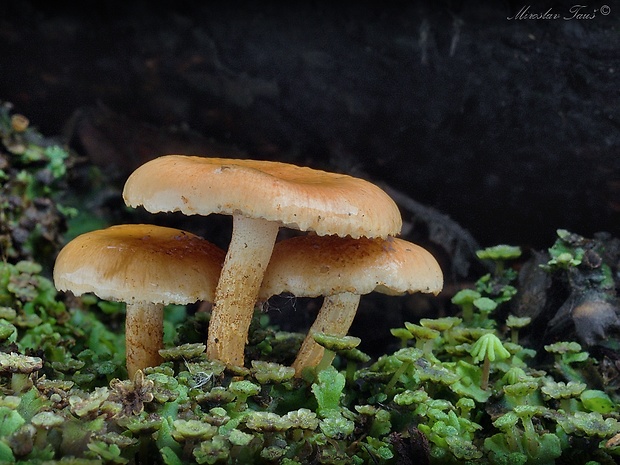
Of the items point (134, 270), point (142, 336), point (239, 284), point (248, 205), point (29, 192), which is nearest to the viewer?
point (248, 205)

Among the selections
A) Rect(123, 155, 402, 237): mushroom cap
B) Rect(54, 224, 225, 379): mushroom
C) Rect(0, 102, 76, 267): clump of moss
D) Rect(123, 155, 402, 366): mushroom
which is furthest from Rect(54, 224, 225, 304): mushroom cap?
Rect(0, 102, 76, 267): clump of moss

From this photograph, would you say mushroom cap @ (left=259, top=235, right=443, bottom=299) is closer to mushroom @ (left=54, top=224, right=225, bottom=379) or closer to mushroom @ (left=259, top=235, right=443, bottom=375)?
mushroom @ (left=259, top=235, right=443, bottom=375)

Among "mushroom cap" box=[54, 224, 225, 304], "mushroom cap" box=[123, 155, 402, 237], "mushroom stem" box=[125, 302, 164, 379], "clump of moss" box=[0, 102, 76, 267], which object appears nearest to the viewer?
"mushroom cap" box=[123, 155, 402, 237]

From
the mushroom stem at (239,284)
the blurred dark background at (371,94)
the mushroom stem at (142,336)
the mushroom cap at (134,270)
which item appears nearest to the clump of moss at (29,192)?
the blurred dark background at (371,94)

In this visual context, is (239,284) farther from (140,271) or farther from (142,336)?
(142,336)

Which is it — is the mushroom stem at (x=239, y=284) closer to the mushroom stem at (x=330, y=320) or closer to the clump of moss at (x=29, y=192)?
the mushroom stem at (x=330, y=320)

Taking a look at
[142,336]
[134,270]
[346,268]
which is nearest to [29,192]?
[142,336]

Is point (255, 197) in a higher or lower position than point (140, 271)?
higher
